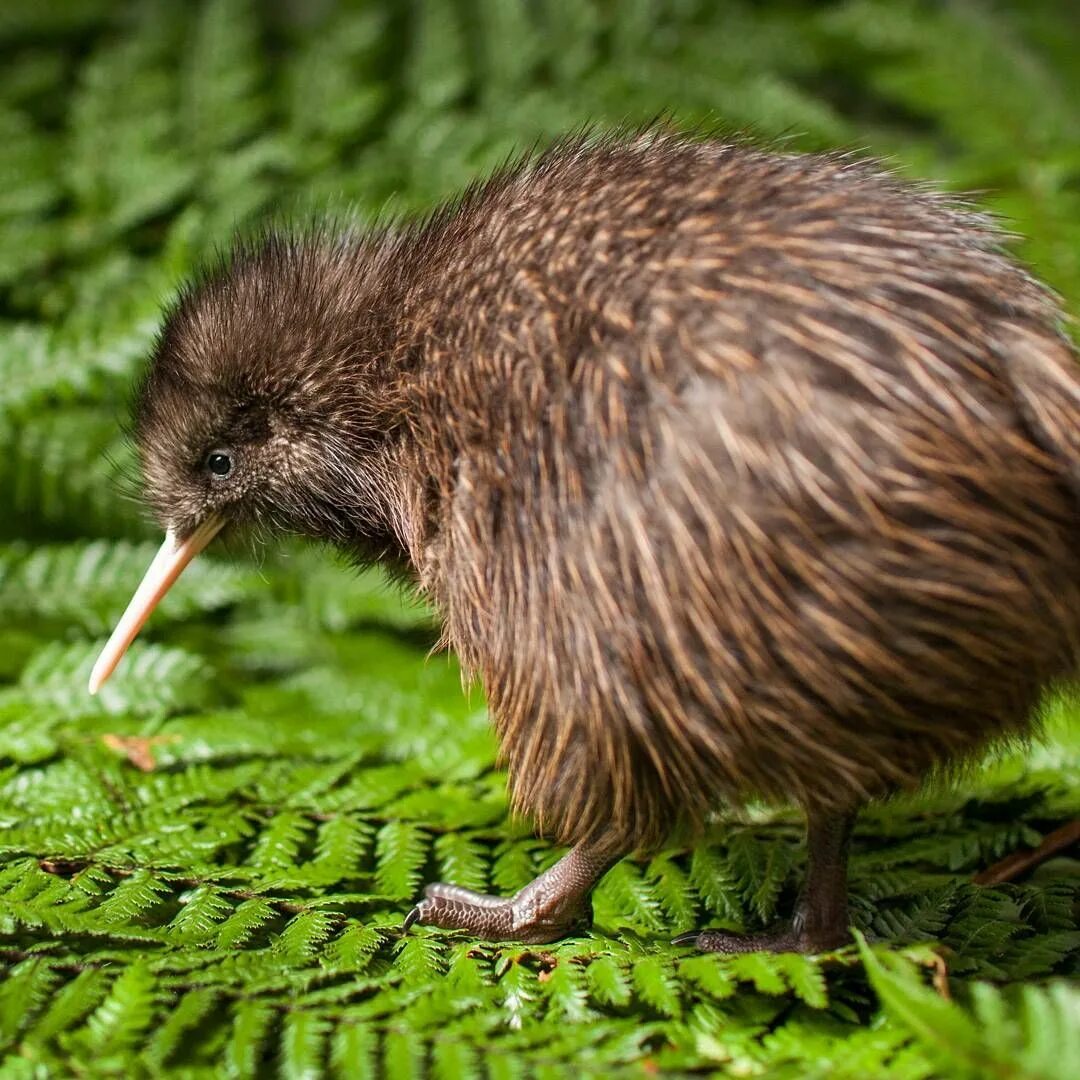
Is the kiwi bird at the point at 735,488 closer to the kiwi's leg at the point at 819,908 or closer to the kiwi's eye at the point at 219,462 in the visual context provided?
the kiwi's leg at the point at 819,908

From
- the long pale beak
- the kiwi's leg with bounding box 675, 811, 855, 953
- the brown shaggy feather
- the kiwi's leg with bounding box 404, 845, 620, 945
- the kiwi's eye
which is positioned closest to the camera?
the brown shaggy feather

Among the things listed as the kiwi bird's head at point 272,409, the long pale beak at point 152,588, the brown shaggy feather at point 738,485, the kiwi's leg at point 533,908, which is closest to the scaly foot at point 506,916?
the kiwi's leg at point 533,908

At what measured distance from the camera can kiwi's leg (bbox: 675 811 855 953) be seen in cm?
190

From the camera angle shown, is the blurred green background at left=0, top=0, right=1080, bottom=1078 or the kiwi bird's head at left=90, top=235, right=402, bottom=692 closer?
the blurred green background at left=0, top=0, right=1080, bottom=1078

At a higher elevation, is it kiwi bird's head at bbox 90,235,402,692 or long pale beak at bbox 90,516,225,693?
kiwi bird's head at bbox 90,235,402,692

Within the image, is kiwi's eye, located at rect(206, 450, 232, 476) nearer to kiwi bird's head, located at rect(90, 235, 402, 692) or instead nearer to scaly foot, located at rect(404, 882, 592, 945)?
kiwi bird's head, located at rect(90, 235, 402, 692)

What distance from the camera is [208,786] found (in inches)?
91.0

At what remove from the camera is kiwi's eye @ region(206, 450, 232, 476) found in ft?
7.46

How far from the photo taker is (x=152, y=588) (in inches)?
95.1

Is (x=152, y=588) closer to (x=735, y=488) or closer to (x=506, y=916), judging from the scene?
(x=506, y=916)

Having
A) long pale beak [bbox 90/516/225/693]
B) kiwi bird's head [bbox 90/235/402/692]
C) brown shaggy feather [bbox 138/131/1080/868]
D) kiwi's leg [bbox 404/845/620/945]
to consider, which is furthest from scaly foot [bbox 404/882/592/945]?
long pale beak [bbox 90/516/225/693]

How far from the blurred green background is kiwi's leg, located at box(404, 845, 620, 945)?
0.19 feet

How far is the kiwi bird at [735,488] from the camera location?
60.3 inches

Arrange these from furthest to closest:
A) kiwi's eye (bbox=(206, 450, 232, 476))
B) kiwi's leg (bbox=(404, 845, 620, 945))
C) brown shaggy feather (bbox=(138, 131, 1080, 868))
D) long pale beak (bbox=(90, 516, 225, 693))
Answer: long pale beak (bbox=(90, 516, 225, 693))
kiwi's eye (bbox=(206, 450, 232, 476))
kiwi's leg (bbox=(404, 845, 620, 945))
brown shaggy feather (bbox=(138, 131, 1080, 868))
